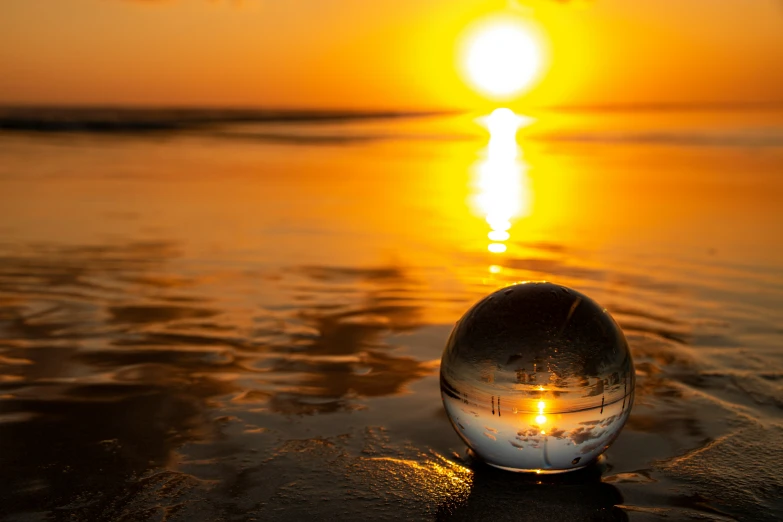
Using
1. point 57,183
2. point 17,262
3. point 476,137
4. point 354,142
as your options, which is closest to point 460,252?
point 17,262

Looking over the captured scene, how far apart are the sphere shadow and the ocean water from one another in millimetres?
12

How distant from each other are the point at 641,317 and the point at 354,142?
25.6 m

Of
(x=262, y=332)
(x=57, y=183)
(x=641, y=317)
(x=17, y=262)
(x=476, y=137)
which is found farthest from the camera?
(x=476, y=137)

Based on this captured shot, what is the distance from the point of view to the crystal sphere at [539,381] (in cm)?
327

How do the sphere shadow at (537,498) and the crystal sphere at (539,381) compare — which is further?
the crystal sphere at (539,381)

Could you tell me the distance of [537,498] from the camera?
328 cm

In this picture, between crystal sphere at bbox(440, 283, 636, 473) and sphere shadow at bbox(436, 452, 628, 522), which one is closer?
sphere shadow at bbox(436, 452, 628, 522)

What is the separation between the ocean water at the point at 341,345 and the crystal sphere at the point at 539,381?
18 cm

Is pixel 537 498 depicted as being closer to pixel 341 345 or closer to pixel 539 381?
pixel 539 381

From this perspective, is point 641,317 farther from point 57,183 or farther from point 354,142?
point 354,142

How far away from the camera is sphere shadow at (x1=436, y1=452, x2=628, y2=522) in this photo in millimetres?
3137

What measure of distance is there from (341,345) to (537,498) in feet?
7.87

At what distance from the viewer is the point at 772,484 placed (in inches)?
134

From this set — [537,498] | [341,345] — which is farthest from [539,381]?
[341,345]
